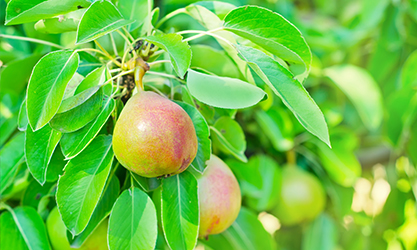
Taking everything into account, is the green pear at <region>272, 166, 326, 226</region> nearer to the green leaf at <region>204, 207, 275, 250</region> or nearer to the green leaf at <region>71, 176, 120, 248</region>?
the green leaf at <region>204, 207, 275, 250</region>

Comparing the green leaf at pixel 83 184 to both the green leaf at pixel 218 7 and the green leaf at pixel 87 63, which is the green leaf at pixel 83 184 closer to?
A: the green leaf at pixel 87 63

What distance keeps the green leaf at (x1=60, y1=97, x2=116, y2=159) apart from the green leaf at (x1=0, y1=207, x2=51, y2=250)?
7.1 inches

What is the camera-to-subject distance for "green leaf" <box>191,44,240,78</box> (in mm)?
623

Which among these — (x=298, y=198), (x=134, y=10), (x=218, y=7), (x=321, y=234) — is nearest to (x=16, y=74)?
(x=134, y=10)

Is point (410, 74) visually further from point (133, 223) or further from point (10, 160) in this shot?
point (10, 160)

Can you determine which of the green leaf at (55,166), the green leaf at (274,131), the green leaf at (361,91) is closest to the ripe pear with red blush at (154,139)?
the green leaf at (55,166)

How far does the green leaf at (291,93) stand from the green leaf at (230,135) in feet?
0.51

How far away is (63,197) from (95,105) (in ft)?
0.40

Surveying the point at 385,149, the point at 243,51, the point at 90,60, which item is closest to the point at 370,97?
the point at 385,149

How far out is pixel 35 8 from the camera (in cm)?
43

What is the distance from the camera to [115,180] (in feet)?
1.73

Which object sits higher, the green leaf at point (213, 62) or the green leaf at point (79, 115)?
the green leaf at point (79, 115)

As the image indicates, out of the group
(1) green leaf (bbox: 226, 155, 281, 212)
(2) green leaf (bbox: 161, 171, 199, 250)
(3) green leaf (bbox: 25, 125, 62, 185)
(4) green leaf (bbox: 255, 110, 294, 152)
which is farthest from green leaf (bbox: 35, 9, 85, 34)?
(4) green leaf (bbox: 255, 110, 294, 152)

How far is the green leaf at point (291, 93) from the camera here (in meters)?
0.43
